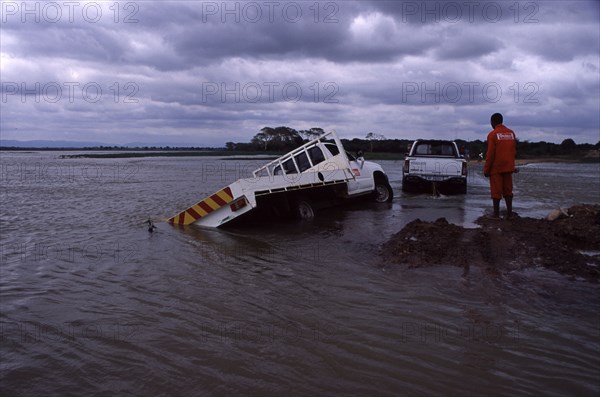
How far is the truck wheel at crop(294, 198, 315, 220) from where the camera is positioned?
443 inches

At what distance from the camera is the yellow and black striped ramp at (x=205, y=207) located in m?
10.1

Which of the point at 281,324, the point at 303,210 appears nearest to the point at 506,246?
→ the point at 281,324

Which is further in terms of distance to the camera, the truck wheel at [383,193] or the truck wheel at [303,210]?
the truck wheel at [383,193]

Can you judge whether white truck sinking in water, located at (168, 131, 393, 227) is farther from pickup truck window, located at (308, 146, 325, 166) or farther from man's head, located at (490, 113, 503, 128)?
man's head, located at (490, 113, 503, 128)

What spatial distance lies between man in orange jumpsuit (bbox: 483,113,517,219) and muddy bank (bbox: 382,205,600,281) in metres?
0.60

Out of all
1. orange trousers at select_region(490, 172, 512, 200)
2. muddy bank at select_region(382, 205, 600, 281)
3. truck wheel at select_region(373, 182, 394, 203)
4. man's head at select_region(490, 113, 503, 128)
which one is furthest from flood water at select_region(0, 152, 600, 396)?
truck wheel at select_region(373, 182, 394, 203)

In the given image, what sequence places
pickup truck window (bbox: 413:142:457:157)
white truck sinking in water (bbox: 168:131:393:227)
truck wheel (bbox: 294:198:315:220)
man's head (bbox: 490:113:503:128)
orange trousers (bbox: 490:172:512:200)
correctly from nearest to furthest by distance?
orange trousers (bbox: 490:172:512:200), man's head (bbox: 490:113:503:128), white truck sinking in water (bbox: 168:131:393:227), truck wheel (bbox: 294:198:315:220), pickup truck window (bbox: 413:142:457:157)

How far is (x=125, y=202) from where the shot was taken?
15.0 m

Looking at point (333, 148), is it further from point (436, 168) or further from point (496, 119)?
point (496, 119)

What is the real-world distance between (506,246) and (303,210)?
525 cm

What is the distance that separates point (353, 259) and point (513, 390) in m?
3.83

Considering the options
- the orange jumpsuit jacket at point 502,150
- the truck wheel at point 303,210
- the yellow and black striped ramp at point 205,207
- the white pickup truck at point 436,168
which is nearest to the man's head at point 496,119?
the orange jumpsuit jacket at point 502,150

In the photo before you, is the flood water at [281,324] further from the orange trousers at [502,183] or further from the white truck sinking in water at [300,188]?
the orange trousers at [502,183]

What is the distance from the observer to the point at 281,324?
15.2 ft
